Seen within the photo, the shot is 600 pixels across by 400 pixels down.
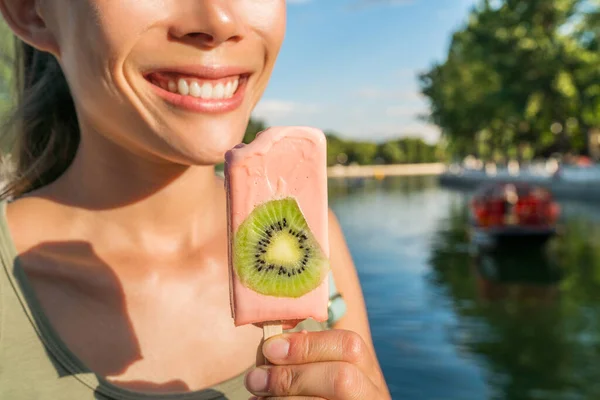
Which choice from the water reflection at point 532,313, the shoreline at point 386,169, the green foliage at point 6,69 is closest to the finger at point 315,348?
the green foliage at point 6,69

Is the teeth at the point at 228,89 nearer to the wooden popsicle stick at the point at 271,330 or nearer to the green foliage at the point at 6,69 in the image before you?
the wooden popsicle stick at the point at 271,330

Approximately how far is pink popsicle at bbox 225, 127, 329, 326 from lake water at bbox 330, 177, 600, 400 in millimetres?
8941

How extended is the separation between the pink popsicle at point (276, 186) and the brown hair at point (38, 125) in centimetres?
85

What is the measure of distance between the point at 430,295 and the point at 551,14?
27548mm

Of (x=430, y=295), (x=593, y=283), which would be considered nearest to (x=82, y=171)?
(x=430, y=295)

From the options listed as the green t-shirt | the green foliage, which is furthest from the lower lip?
the green foliage

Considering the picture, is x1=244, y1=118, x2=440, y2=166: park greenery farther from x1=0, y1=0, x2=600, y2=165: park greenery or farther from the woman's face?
the woman's face

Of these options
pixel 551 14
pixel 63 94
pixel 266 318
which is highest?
pixel 551 14

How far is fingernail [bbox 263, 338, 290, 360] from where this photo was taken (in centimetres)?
145

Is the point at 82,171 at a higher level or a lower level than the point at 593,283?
higher

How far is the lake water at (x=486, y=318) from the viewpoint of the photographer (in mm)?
10438

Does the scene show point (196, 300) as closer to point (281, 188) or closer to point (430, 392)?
point (281, 188)

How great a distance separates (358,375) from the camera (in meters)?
1.46

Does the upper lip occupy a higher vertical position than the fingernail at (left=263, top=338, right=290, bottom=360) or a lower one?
higher
